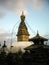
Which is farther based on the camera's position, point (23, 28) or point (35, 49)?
point (23, 28)

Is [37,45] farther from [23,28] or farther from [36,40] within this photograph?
[23,28]

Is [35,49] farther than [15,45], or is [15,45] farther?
[15,45]

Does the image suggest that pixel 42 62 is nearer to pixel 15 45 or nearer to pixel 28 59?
pixel 28 59

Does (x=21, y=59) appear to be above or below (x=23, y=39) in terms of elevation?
below

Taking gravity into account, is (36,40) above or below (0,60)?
above

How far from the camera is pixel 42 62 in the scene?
83.9ft

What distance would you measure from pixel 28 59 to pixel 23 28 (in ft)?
65.9

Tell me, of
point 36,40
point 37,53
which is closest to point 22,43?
point 36,40

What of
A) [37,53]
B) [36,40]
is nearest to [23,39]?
[36,40]

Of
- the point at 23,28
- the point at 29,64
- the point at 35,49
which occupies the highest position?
the point at 23,28

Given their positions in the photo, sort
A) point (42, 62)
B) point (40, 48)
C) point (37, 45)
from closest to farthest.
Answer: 1. point (42, 62)
2. point (40, 48)
3. point (37, 45)

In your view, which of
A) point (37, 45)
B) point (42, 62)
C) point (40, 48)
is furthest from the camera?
point (37, 45)

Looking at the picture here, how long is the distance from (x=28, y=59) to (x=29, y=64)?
657 millimetres

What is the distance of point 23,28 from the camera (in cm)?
4616
